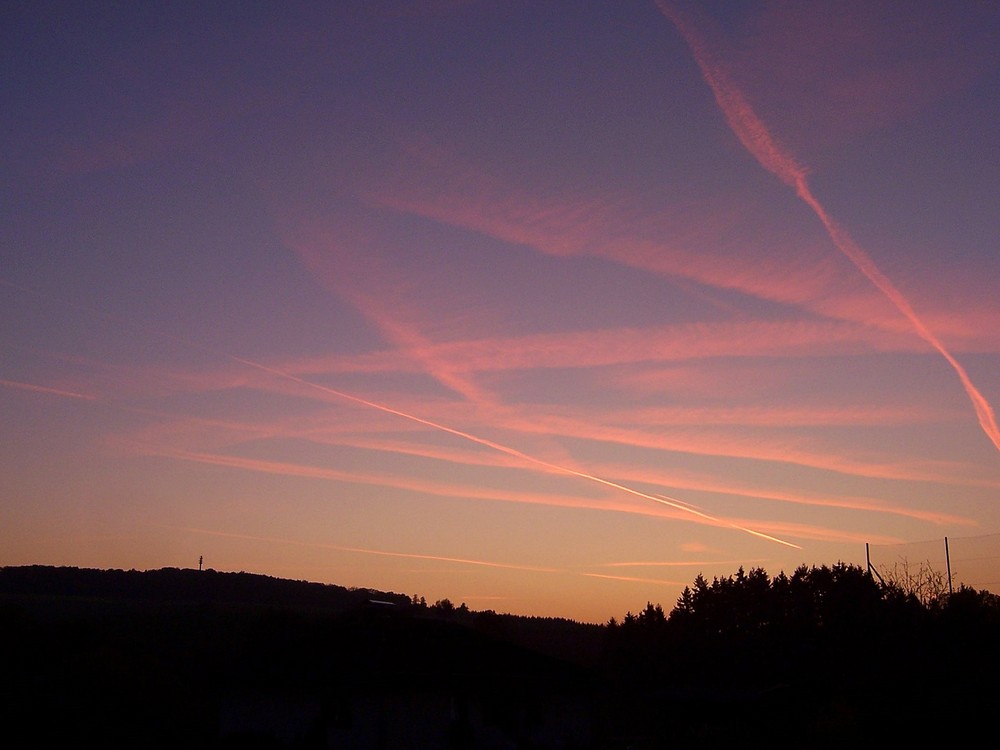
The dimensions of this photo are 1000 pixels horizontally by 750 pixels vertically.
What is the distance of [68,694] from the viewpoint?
4953 centimetres

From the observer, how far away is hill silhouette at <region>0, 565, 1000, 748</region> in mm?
29172

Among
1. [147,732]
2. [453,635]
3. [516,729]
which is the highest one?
[453,635]

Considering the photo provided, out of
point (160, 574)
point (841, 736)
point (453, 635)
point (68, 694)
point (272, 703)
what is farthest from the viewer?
point (160, 574)

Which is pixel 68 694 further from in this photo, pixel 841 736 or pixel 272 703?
pixel 841 736

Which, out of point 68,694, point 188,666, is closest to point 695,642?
point 188,666

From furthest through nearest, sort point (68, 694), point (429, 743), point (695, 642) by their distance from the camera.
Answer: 1. point (695, 642)
2. point (68, 694)
3. point (429, 743)

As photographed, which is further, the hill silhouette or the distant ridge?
the distant ridge

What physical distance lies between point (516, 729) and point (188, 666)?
1807 inches

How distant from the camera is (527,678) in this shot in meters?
31.0

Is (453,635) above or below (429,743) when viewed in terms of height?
above

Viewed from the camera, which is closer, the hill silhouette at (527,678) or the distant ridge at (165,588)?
the hill silhouette at (527,678)

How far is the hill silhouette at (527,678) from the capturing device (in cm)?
2917

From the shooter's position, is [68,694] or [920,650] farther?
[920,650]

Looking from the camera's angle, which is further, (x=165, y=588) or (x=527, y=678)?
(x=165, y=588)
